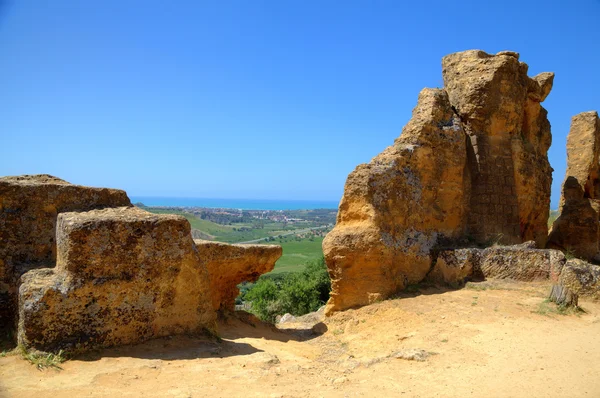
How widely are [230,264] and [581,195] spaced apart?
503 inches

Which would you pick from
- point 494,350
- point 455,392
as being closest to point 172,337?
point 455,392

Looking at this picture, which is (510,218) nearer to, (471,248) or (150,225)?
(471,248)

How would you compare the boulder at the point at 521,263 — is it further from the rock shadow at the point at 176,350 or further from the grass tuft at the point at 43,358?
the grass tuft at the point at 43,358

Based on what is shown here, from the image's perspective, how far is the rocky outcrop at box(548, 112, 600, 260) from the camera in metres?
14.8

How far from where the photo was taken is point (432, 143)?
11.3 meters

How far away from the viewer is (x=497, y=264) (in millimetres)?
10195

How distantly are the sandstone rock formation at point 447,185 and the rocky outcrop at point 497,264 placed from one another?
386 mm

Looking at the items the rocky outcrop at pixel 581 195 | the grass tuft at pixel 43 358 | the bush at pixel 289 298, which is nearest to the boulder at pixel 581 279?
the rocky outcrop at pixel 581 195

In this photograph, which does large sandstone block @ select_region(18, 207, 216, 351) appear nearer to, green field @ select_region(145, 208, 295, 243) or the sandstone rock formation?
the sandstone rock formation

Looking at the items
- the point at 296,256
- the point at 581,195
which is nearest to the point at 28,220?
the point at 581,195

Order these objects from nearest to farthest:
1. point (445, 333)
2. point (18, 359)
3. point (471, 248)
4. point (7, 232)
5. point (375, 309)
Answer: point (18, 359)
point (7, 232)
point (445, 333)
point (375, 309)
point (471, 248)

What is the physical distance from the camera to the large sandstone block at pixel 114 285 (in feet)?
19.5

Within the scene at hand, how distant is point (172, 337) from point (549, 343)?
536 cm

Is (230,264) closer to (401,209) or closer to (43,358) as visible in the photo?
(401,209)
